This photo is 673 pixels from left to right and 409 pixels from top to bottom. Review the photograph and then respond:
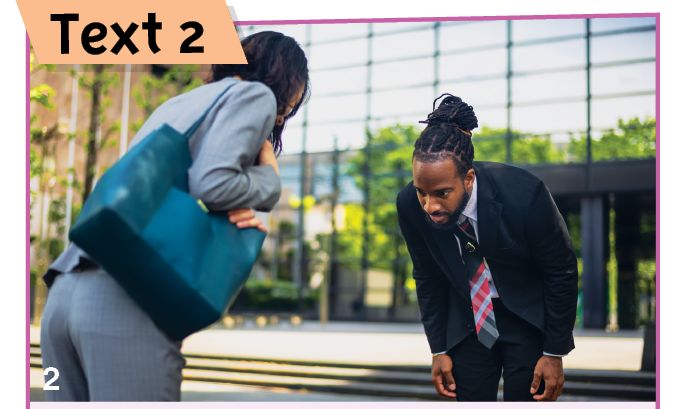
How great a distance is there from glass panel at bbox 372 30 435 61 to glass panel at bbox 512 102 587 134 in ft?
12.6

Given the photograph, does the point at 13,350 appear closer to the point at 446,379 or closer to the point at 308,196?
the point at 446,379

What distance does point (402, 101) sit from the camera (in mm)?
20766

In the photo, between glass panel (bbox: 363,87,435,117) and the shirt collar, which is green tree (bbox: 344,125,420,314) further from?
the shirt collar

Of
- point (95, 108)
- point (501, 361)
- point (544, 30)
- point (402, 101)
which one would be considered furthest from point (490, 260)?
point (402, 101)

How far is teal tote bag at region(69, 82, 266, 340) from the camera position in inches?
45.3

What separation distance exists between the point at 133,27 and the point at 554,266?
73.4 inches

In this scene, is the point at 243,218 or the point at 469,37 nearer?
the point at 243,218

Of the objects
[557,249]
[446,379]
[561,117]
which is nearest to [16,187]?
[446,379]

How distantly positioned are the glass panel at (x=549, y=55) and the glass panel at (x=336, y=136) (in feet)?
19.4

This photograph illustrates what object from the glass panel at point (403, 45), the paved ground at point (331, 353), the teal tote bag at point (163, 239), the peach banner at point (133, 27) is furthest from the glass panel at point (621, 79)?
the teal tote bag at point (163, 239)

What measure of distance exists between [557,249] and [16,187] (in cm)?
220

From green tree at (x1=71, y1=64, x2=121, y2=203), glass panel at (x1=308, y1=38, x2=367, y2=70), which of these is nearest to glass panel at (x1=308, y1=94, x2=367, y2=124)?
glass panel at (x1=308, y1=38, x2=367, y2=70)

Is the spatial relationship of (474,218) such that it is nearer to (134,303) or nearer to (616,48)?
(134,303)

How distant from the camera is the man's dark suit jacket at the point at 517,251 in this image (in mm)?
2182
